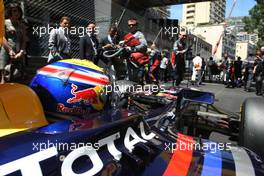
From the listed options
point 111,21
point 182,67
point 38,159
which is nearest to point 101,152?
point 38,159

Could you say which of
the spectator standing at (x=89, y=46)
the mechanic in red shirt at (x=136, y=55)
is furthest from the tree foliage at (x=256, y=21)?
the mechanic in red shirt at (x=136, y=55)

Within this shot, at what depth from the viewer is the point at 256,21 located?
33.3 m

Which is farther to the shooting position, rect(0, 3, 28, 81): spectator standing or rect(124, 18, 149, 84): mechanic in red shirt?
rect(124, 18, 149, 84): mechanic in red shirt

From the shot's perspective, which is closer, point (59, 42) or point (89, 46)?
point (59, 42)

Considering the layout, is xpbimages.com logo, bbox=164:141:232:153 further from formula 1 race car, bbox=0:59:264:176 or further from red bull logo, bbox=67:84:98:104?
red bull logo, bbox=67:84:98:104

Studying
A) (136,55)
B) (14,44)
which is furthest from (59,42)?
(14,44)

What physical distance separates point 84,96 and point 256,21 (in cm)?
3353

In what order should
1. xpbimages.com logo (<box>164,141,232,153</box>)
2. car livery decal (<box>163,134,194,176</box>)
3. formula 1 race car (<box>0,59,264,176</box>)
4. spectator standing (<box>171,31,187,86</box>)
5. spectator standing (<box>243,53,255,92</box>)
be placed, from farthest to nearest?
spectator standing (<box>243,53,255,92</box>), spectator standing (<box>171,31,187,86</box>), xpbimages.com logo (<box>164,141,232,153</box>), car livery decal (<box>163,134,194,176</box>), formula 1 race car (<box>0,59,264,176</box>)

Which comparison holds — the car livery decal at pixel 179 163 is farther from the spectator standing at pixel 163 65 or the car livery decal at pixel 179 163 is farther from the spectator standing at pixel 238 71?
the spectator standing at pixel 238 71

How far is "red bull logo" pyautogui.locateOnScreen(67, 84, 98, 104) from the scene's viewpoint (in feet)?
6.83

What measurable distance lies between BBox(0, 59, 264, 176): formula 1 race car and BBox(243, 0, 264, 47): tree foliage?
31.7m

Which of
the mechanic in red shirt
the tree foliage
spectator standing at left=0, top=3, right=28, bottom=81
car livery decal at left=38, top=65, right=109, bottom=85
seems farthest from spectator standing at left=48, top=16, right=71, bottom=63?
the tree foliage

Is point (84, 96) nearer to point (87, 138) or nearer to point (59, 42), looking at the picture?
point (87, 138)

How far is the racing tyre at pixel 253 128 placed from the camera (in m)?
3.03
